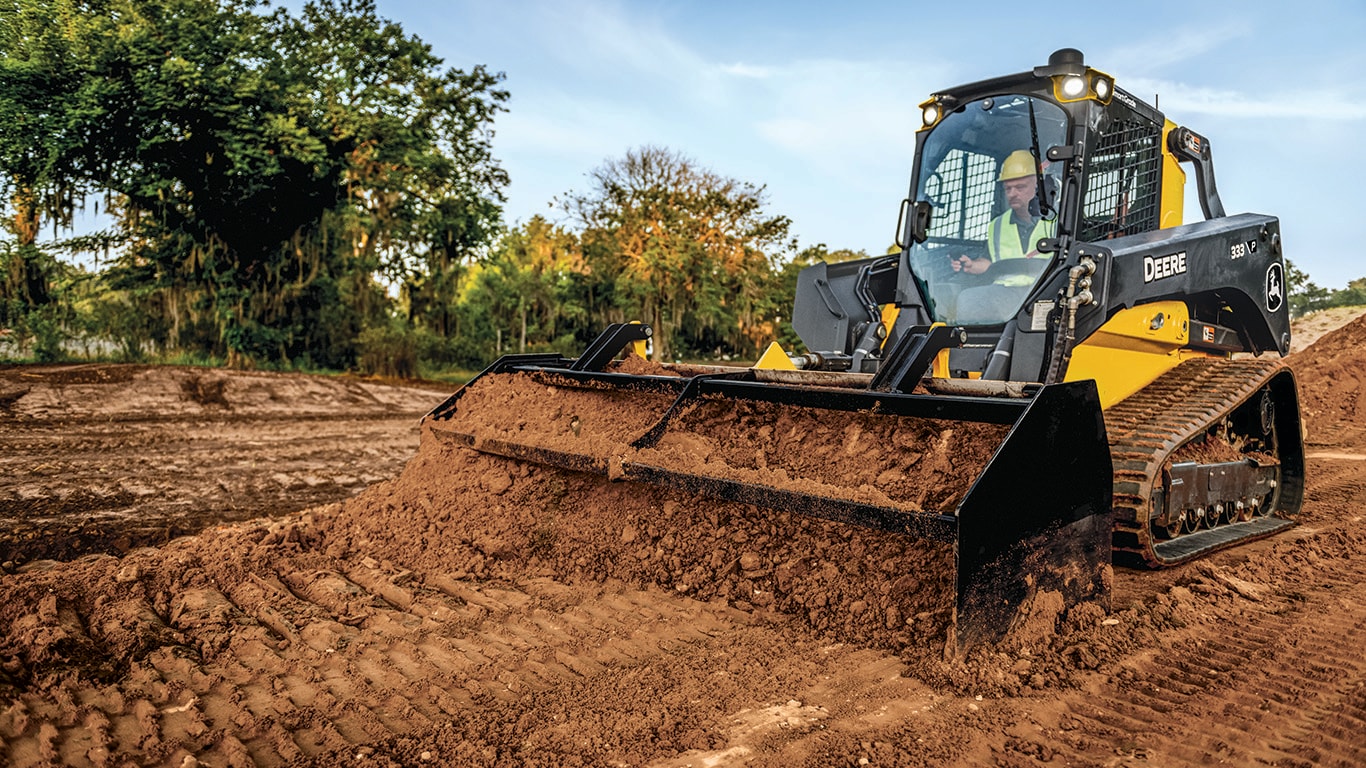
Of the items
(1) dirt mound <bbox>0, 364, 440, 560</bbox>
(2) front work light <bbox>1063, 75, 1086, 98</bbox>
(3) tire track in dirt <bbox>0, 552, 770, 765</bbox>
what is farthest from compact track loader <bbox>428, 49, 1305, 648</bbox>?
(1) dirt mound <bbox>0, 364, 440, 560</bbox>

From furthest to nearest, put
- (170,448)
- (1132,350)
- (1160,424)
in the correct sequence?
(170,448), (1132,350), (1160,424)

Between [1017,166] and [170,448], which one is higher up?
[1017,166]

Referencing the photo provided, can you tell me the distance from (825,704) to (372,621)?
6.54 ft

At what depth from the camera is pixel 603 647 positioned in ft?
11.7

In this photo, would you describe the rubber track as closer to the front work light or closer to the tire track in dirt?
the front work light

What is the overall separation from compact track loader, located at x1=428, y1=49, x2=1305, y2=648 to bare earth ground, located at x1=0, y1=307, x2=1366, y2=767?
0.31 meters

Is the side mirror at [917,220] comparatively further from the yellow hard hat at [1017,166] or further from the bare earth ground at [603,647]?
the bare earth ground at [603,647]

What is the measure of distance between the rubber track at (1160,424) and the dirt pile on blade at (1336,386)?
764cm

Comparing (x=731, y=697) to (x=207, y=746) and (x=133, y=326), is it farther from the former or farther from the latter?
(x=133, y=326)

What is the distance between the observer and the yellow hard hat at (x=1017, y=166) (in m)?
5.52

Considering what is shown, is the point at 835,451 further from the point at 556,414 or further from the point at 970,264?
the point at 970,264

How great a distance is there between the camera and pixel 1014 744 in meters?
2.74

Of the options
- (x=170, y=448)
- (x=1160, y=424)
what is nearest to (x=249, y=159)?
(x=170, y=448)

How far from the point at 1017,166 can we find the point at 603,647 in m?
3.98
